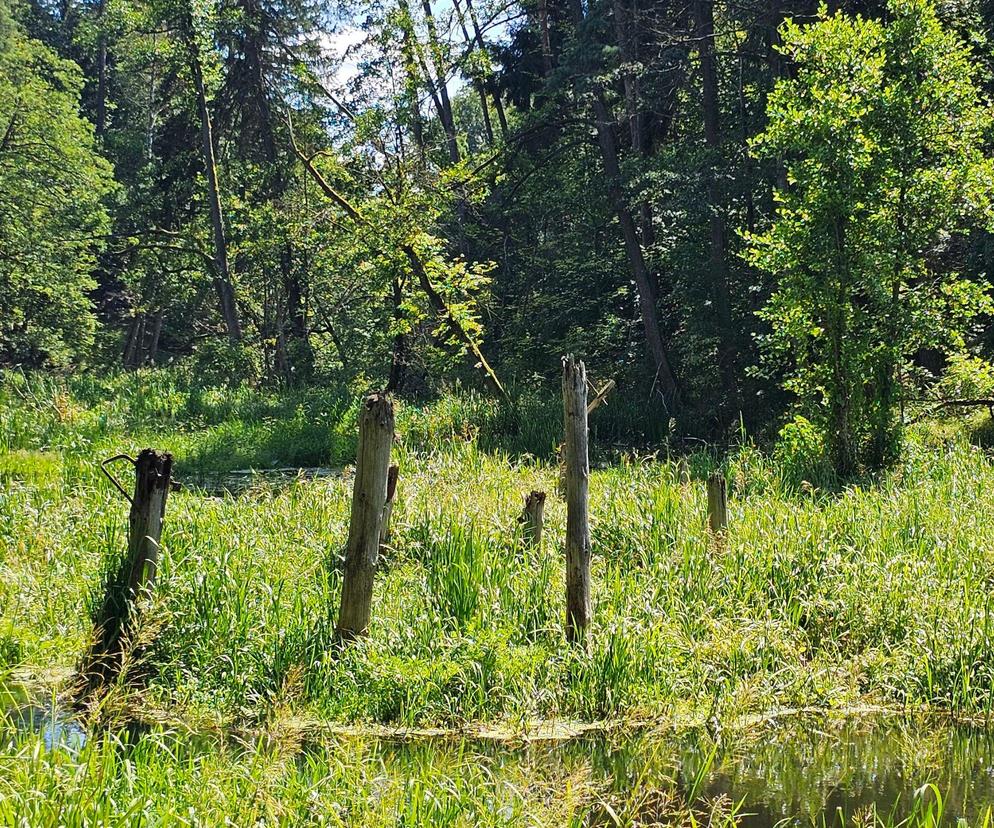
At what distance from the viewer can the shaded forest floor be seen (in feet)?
17.7

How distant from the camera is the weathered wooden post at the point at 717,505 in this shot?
746cm

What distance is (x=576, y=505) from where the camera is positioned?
5.82 metres

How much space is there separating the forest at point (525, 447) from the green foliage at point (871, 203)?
0.06 meters

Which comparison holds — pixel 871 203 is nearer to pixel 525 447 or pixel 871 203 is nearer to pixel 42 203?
pixel 525 447

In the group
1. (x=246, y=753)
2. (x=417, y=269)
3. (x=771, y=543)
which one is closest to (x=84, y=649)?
(x=246, y=753)

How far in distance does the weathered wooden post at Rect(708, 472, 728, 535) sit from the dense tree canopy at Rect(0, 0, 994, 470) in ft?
14.9

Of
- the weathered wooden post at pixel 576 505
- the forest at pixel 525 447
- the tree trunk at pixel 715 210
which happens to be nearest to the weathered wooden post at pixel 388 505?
the forest at pixel 525 447

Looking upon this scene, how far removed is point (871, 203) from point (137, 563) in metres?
9.80

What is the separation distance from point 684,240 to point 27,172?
16.4 metres

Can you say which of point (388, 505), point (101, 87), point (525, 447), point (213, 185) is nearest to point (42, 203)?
point (213, 185)

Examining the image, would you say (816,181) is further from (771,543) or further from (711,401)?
(711,401)

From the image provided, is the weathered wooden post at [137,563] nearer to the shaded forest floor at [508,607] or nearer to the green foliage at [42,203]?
the shaded forest floor at [508,607]

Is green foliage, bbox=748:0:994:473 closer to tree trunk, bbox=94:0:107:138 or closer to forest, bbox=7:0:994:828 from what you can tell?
forest, bbox=7:0:994:828

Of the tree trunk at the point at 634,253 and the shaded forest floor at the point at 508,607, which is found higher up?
the tree trunk at the point at 634,253
